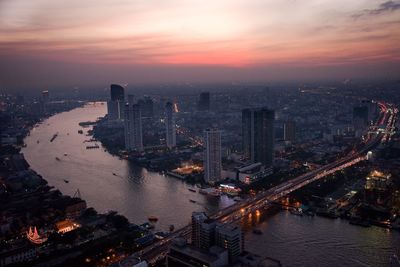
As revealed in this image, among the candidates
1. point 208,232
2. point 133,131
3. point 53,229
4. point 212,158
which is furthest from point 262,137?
point 53,229

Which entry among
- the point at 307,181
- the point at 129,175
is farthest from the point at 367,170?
the point at 129,175

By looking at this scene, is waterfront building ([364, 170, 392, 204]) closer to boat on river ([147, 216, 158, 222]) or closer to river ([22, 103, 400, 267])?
river ([22, 103, 400, 267])

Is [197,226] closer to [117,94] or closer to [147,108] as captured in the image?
[147,108]

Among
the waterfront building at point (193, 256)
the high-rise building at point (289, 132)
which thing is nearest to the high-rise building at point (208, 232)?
the waterfront building at point (193, 256)

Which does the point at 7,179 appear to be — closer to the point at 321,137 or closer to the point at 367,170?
the point at 367,170

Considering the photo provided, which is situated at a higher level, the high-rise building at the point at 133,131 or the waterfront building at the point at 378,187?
the high-rise building at the point at 133,131

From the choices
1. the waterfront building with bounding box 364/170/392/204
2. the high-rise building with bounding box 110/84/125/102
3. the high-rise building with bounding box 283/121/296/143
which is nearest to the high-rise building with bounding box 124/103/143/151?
the high-rise building with bounding box 283/121/296/143

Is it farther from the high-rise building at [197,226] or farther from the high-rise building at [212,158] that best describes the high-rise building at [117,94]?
the high-rise building at [197,226]
